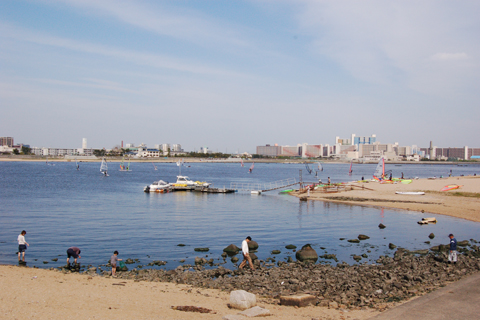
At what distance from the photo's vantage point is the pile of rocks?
1448 centimetres

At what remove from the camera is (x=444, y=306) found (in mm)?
12312

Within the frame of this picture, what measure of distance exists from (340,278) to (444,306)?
497 cm

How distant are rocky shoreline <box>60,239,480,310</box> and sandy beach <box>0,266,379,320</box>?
991mm

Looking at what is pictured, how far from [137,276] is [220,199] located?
36971 millimetres

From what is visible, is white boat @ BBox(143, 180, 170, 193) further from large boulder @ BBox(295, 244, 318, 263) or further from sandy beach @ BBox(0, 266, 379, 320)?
sandy beach @ BBox(0, 266, 379, 320)

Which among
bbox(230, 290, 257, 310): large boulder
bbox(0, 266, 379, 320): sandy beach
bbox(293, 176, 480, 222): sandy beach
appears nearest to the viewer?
bbox(0, 266, 379, 320): sandy beach

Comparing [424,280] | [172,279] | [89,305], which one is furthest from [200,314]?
[424,280]

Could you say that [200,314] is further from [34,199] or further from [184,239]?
[34,199]

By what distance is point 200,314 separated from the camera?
11.8 m

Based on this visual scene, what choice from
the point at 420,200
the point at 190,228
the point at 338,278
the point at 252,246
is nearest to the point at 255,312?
the point at 338,278

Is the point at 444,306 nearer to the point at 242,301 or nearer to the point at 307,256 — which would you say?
the point at 242,301

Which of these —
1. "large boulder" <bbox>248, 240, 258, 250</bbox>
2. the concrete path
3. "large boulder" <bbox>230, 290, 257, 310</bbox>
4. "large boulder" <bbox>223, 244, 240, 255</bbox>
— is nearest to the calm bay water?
"large boulder" <bbox>248, 240, 258, 250</bbox>

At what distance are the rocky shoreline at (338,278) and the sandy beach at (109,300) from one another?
3.25 feet

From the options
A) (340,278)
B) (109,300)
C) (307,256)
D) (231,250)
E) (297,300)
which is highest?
(297,300)
